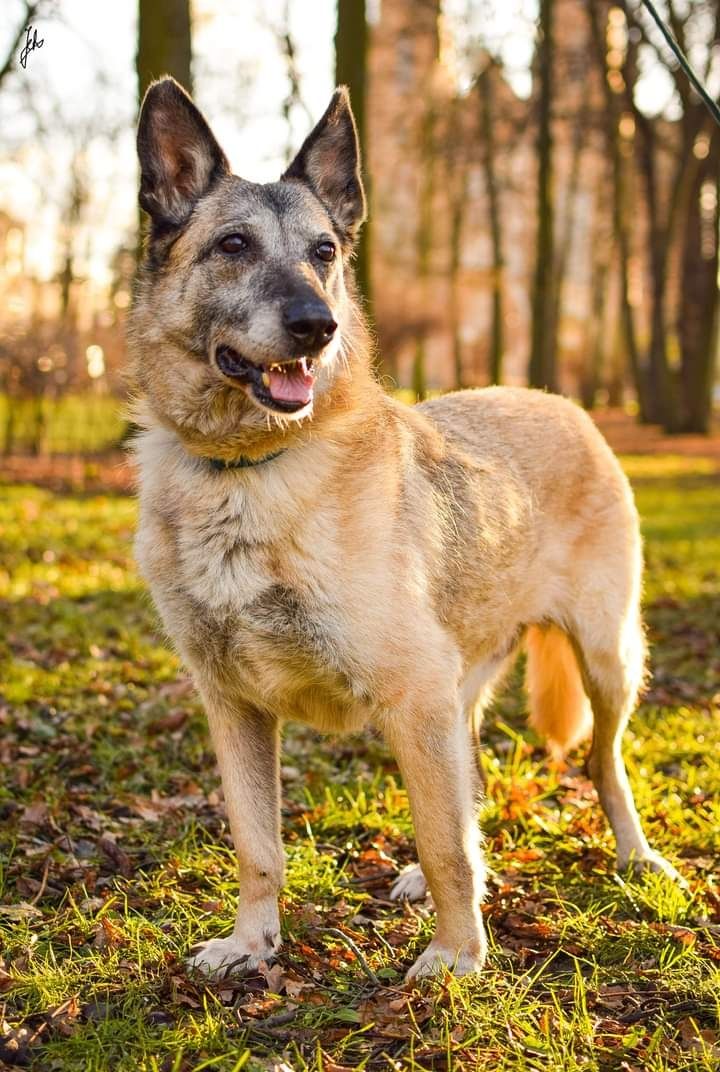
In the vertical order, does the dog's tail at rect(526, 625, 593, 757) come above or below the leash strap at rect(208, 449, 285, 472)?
below

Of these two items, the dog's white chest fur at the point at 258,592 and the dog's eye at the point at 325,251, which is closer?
the dog's white chest fur at the point at 258,592

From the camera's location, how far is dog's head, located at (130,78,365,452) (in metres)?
3.36

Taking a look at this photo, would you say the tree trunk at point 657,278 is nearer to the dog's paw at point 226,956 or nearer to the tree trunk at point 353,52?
the tree trunk at point 353,52

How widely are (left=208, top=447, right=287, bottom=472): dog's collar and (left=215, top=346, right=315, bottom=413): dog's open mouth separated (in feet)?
0.85

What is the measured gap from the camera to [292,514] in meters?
3.42

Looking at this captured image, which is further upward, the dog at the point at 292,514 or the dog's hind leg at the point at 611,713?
the dog at the point at 292,514

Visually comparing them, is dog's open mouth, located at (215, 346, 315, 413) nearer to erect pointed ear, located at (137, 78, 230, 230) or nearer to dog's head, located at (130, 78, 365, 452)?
dog's head, located at (130, 78, 365, 452)

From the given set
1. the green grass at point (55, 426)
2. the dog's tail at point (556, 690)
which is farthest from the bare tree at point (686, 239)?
the dog's tail at point (556, 690)

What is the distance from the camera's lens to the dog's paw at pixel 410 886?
13.5ft

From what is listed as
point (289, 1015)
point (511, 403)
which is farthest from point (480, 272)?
point (289, 1015)

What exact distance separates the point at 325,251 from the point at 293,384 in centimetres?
63

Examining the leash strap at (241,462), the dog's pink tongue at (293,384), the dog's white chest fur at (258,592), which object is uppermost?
the dog's pink tongue at (293,384)

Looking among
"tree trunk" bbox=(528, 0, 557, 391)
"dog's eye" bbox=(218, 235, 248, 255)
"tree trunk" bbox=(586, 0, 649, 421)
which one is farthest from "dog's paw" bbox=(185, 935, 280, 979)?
"tree trunk" bbox=(586, 0, 649, 421)

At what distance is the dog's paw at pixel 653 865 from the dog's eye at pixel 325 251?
2.53 m
